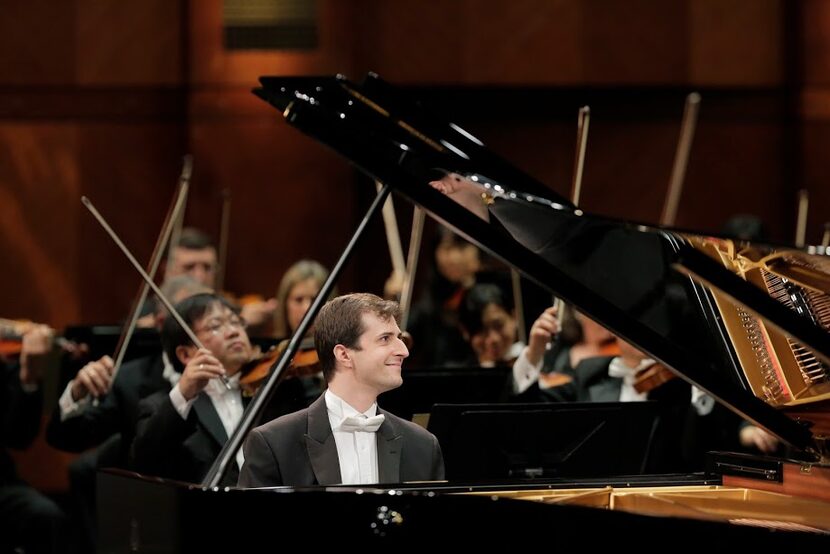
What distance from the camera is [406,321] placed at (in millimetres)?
5465

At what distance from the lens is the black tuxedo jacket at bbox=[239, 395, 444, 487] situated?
295 cm

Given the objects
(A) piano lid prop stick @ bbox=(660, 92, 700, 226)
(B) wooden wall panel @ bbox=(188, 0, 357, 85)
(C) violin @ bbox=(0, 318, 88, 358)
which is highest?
(B) wooden wall panel @ bbox=(188, 0, 357, 85)

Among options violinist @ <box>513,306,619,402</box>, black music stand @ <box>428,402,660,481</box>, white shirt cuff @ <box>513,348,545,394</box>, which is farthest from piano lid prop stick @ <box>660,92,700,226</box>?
black music stand @ <box>428,402,660,481</box>

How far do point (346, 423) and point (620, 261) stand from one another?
681 mm

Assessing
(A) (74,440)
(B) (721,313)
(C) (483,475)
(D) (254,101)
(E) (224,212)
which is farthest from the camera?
(D) (254,101)

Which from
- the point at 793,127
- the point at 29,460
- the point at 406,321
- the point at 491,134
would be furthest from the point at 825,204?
→ the point at 29,460

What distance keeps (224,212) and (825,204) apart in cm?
284

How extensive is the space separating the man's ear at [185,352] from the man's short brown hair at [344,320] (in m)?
1.05

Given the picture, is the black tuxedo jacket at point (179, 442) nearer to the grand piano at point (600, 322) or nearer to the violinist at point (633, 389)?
the grand piano at point (600, 322)

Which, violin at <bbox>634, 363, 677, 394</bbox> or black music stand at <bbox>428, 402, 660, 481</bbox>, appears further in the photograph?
violin at <bbox>634, 363, 677, 394</bbox>

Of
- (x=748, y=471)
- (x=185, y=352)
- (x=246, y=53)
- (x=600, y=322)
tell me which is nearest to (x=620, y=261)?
(x=600, y=322)

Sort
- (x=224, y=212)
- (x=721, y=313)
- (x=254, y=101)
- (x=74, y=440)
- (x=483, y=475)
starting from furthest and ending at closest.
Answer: (x=254, y=101) < (x=224, y=212) < (x=74, y=440) < (x=483, y=475) < (x=721, y=313)

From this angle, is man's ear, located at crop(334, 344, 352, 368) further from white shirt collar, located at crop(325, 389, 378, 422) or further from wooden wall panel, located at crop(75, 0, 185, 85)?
wooden wall panel, located at crop(75, 0, 185, 85)

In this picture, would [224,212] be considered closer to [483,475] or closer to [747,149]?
[747,149]
